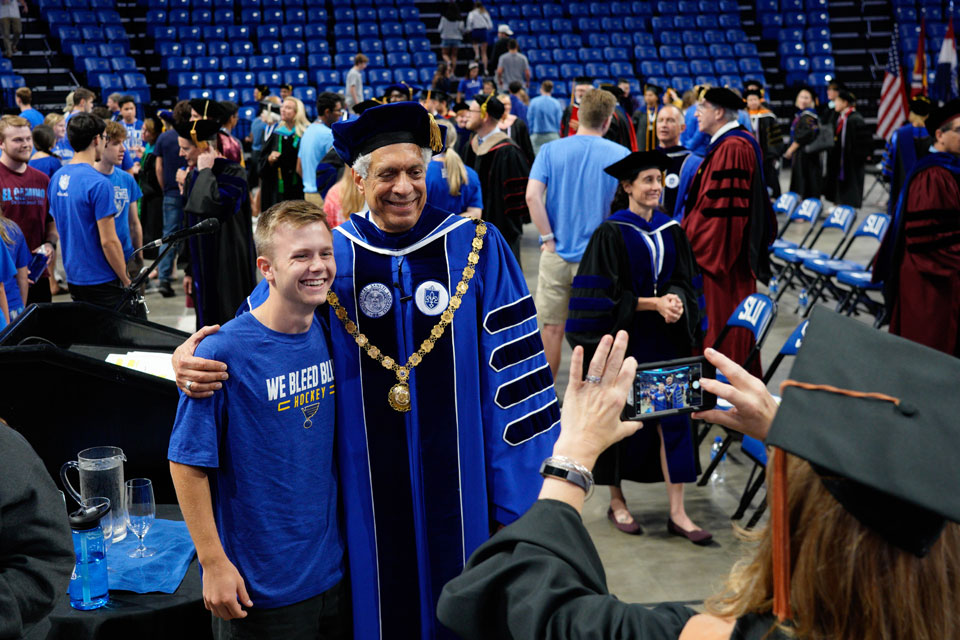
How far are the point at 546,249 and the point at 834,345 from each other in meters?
4.62

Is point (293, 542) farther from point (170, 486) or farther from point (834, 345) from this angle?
point (834, 345)

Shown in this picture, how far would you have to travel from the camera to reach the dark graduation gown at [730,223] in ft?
18.1

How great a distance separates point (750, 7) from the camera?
69.0 ft

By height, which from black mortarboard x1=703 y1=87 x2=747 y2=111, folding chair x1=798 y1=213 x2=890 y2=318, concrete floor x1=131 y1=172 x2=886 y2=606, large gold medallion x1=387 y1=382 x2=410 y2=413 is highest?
black mortarboard x1=703 y1=87 x2=747 y2=111

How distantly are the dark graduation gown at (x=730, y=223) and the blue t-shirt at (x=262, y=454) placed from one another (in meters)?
3.70

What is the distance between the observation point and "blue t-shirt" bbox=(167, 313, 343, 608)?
2.13 m

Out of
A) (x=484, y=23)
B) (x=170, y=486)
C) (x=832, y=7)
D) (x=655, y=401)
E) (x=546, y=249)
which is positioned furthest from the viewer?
(x=832, y=7)

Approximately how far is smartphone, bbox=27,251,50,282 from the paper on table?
2216mm

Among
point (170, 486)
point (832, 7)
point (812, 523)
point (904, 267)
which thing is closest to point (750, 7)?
point (832, 7)

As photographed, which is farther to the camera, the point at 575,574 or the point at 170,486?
the point at 170,486

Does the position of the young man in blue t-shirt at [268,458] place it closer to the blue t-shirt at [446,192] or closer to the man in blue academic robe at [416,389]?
the man in blue academic robe at [416,389]

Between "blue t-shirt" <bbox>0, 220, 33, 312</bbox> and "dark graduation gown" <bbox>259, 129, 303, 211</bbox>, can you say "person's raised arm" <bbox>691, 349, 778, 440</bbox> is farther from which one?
"dark graduation gown" <bbox>259, 129, 303, 211</bbox>

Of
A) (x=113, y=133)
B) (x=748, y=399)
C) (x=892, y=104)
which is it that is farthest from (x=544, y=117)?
(x=748, y=399)

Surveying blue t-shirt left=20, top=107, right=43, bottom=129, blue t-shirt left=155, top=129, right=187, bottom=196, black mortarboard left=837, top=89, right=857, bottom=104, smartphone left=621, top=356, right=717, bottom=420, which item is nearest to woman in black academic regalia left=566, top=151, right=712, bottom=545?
smartphone left=621, top=356, right=717, bottom=420
